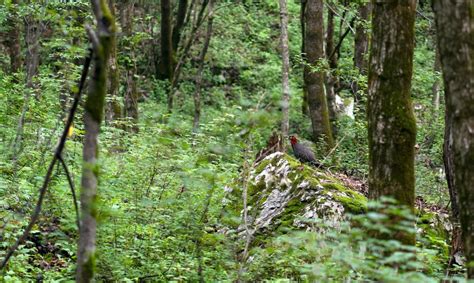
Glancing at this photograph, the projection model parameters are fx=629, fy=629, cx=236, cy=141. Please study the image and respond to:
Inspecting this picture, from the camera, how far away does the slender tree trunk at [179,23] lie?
2055 cm

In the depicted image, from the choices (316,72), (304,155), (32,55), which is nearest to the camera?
(304,155)

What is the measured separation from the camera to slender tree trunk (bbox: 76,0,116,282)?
321 centimetres

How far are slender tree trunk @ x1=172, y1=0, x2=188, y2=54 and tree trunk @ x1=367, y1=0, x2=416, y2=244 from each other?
1603 cm

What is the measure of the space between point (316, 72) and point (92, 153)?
35.3 ft

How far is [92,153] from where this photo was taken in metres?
3.25

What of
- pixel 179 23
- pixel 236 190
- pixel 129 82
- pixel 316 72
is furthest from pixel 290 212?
pixel 179 23

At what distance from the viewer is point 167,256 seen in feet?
19.8

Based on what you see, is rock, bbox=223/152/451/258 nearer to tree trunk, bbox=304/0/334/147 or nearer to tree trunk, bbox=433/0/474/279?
tree trunk, bbox=433/0/474/279

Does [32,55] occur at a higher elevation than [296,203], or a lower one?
higher

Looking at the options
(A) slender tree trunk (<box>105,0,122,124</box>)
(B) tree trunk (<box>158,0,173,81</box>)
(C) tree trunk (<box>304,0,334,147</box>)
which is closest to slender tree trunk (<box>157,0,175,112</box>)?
(B) tree trunk (<box>158,0,173,81</box>)

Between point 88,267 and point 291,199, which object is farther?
point 291,199

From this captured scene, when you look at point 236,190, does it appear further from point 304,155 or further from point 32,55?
point 32,55

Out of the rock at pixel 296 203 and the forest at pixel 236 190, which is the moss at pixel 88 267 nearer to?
the forest at pixel 236 190

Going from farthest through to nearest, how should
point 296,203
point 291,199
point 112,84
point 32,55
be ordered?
point 112,84
point 32,55
point 291,199
point 296,203
